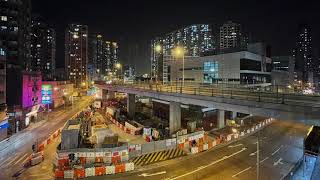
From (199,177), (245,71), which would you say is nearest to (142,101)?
(245,71)

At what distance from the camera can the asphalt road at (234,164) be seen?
27.1 metres

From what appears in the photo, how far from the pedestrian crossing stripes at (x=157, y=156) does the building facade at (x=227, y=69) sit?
→ 4569 cm

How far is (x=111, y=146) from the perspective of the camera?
104 ft

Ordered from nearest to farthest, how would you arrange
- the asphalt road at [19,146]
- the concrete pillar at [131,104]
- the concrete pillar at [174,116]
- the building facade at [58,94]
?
the asphalt road at [19,146], the concrete pillar at [174,116], the concrete pillar at [131,104], the building facade at [58,94]

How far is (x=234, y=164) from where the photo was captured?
3045 cm

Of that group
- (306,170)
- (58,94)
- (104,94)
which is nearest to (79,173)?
(306,170)

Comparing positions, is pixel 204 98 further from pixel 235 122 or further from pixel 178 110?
pixel 235 122

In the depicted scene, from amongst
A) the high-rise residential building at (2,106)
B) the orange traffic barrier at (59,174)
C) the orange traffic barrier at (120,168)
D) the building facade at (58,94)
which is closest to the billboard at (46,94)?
the building facade at (58,94)

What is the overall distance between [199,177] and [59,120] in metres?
46.7

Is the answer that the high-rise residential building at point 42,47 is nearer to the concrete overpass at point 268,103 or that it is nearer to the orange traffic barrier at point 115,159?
the orange traffic barrier at point 115,159

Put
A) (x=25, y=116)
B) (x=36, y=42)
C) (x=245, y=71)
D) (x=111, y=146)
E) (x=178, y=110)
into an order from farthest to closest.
Answer: (x=36, y=42), (x=245, y=71), (x=25, y=116), (x=178, y=110), (x=111, y=146)

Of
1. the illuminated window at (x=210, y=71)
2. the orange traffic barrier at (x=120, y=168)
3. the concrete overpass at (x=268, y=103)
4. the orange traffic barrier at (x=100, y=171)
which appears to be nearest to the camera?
the concrete overpass at (x=268, y=103)

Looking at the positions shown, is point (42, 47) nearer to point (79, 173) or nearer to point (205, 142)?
point (205, 142)

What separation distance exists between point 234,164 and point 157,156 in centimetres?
940
